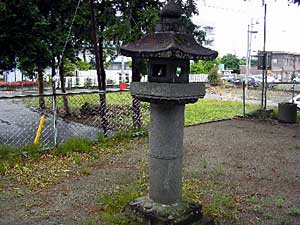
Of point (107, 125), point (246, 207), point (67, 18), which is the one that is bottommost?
point (246, 207)

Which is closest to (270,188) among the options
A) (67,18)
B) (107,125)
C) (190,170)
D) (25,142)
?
(190,170)

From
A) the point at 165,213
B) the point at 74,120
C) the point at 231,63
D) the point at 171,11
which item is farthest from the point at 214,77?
the point at 165,213

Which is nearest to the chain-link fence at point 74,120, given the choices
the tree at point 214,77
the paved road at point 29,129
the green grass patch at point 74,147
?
the paved road at point 29,129

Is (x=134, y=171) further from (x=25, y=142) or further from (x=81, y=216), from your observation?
(x=25, y=142)

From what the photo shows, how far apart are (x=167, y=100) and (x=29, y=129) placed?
631 cm

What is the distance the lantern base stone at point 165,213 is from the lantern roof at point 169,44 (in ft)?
4.67

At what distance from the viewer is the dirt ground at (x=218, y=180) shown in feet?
12.3

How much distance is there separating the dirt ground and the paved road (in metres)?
1.68

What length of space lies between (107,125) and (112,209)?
12.9 ft

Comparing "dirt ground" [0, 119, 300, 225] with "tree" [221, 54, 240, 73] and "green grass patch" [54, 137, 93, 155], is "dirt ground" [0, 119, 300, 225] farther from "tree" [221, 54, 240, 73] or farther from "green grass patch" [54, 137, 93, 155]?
"tree" [221, 54, 240, 73]

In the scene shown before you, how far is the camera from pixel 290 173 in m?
5.43

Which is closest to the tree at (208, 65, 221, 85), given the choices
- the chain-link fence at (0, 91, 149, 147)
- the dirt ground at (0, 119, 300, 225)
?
the chain-link fence at (0, 91, 149, 147)

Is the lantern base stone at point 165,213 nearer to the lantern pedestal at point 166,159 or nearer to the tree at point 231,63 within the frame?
the lantern pedestal at point 166,159

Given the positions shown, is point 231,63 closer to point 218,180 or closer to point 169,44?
point 218,180
